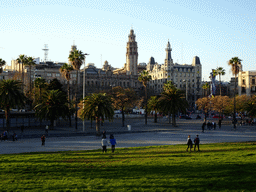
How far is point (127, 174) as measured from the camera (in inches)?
604

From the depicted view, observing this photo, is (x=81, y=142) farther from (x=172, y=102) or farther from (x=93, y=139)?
(x=172, y=102)

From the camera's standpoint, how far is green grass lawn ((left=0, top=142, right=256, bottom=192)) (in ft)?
42.6

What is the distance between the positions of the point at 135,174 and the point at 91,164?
12.9 ft

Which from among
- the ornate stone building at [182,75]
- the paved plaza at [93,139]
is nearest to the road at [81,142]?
the paved plaza at [93,139]

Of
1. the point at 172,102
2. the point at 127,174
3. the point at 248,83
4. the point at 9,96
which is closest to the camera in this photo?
the point at 127,174

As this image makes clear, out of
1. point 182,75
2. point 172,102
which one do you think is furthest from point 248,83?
point 172,102

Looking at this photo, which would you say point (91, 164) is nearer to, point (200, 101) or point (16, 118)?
point (16, 118)

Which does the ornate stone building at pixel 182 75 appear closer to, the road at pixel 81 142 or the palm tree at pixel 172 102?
the palm tree at pixel 172 102

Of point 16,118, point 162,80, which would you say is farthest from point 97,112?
point 162,80

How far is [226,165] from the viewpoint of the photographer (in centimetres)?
1734

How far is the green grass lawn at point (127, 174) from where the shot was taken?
42.6 ft

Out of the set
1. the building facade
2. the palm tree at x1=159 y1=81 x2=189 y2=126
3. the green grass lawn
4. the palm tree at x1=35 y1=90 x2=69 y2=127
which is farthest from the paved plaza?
the building facade

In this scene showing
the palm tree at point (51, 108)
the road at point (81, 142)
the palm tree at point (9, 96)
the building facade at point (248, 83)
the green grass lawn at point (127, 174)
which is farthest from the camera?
the building facade at point (248, 83)

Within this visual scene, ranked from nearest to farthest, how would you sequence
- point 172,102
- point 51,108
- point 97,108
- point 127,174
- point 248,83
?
1. point 127,174
2. point 97,108
3. point 51,108
4. point 172,102
5. point 248,83
